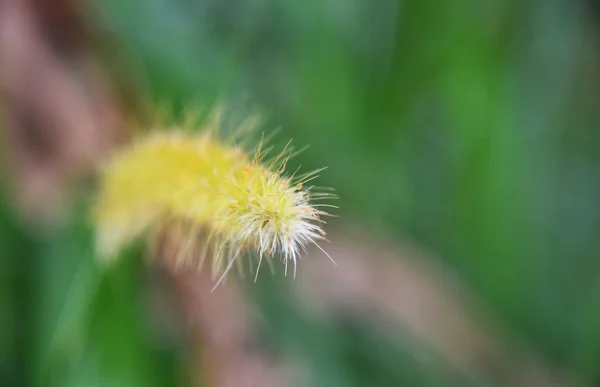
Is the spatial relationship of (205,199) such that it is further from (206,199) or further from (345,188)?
(345,188)

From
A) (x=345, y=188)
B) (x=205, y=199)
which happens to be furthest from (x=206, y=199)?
(x=345, y=188)

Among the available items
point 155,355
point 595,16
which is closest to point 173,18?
point 155,355

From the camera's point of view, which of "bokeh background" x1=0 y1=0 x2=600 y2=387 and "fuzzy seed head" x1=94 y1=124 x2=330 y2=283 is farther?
"bokeh background" x1=0 y1=0 x2=600 y2=387

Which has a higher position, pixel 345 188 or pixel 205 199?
pixel 345 188

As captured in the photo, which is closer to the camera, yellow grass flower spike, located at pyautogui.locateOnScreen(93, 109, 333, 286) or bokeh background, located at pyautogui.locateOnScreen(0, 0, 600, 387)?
yellow grass flower spike, located at pyautogui.locateOnScreen(93, 109, 333, 286)

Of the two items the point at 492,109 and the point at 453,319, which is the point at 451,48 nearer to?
the point at 492,109
